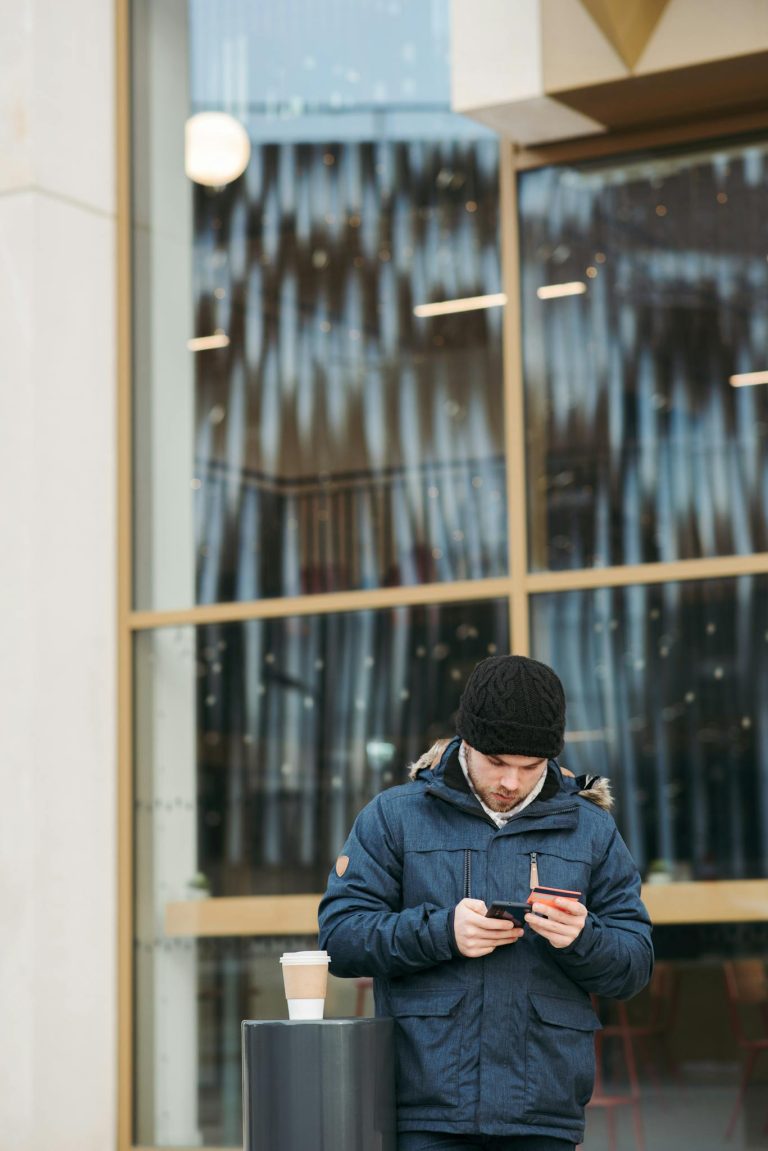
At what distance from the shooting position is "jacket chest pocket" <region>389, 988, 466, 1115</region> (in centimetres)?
333

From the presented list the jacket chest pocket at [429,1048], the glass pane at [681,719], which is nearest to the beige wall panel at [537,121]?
the glass pane at [681,719]

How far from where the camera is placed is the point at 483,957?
132 inches

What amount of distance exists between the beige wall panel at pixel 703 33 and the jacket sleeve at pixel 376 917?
336 centimetres

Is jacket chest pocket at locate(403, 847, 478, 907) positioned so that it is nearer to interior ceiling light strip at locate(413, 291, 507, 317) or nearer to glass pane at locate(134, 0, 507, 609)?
glass pane at locate(134, 0, 507, 609)

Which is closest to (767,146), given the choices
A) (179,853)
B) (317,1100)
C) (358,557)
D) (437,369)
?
(437,369)

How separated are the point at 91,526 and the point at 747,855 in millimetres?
3011

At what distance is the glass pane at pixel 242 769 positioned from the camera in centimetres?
661

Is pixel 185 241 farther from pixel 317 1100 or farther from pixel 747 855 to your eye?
pixel 317 1100

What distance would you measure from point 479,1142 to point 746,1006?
275 cm

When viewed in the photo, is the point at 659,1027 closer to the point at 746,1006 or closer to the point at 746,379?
the point at 746,1006

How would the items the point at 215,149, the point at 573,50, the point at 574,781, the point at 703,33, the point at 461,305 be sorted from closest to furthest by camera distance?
1. the point at 574,781
2. the point at 703,33
3. the point at 573,50
4. the point at 461,305
5. the point at 215,149

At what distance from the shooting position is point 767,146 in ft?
20.5

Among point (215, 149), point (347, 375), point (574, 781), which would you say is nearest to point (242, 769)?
point (347, 375)

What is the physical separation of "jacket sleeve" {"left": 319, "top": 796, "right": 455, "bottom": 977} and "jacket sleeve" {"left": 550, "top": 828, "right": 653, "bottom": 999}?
25 cm
